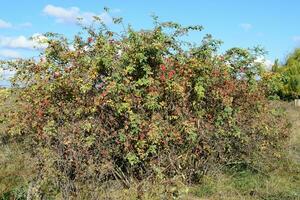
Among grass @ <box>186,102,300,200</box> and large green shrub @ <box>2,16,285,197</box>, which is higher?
large green shrub @ <box>2,16,285,197</box>

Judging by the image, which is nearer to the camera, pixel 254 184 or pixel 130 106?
pixel 130 106

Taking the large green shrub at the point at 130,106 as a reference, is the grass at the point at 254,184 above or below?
below

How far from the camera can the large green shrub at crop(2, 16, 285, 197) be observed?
24.3 ft

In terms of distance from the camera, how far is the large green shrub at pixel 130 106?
7418 millimetres

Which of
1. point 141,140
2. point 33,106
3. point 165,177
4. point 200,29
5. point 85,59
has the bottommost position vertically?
point 165,177

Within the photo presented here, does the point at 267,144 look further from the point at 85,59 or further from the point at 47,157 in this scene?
the point at 47,157

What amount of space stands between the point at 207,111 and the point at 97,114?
1.96 metres

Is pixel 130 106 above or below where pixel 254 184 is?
above

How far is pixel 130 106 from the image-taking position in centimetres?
766

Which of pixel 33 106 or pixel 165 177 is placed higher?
pixel 33 106

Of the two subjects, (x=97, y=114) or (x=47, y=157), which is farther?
(x=97, y=114)

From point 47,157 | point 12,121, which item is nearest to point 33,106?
point 12,121

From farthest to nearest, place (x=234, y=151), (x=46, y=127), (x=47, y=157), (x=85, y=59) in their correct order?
(x=234, y=151)
(x=85, y=59)
(x=46, y=127)
(x=47, y=157)

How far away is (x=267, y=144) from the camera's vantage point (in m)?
9.51
